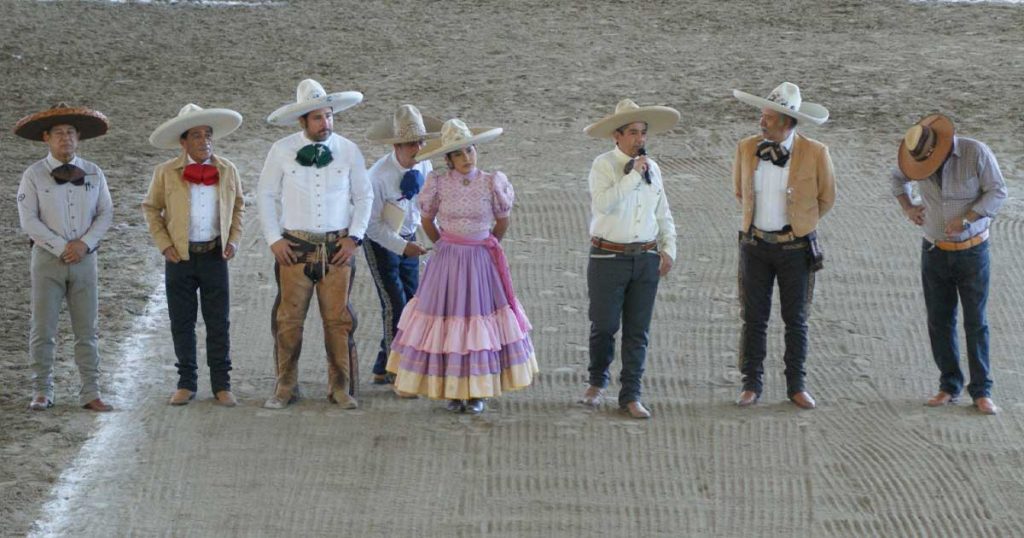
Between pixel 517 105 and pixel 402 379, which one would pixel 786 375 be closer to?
pixel 402 379

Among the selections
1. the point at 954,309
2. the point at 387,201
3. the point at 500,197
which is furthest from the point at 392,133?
the point at 954,309

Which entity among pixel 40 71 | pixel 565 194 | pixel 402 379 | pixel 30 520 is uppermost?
pixel 40 71

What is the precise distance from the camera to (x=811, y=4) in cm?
1902

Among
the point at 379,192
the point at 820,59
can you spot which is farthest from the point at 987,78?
the point at 379,192

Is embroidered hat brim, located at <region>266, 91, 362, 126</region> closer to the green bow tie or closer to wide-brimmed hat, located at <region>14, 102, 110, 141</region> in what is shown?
the green bow tie

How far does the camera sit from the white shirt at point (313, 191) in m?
8.38

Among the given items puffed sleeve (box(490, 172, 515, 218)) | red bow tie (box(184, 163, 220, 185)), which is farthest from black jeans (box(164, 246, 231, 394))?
puffed sleeve (box(490, 172, 515, 218))

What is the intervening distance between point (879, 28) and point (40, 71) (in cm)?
957

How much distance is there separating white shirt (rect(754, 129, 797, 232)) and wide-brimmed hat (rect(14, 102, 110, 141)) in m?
3.69

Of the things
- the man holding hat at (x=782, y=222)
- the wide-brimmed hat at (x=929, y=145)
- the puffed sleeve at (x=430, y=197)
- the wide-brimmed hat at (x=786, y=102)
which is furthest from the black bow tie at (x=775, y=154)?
the puffed sleeve at (x=430, y=197)

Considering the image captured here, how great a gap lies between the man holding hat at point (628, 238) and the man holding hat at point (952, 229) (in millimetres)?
1431

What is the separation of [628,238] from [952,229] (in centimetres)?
181

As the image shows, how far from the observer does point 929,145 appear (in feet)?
27.8

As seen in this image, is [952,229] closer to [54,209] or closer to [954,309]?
[954,309]
